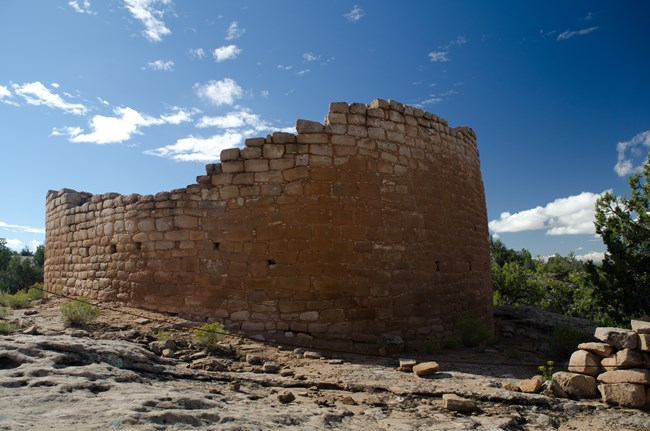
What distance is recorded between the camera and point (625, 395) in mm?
4438

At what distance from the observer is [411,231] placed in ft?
25.0

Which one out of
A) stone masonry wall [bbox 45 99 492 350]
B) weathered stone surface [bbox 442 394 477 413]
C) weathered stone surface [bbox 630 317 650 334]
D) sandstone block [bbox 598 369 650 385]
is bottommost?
weathered stone surface [bbox 442 394 477 413]

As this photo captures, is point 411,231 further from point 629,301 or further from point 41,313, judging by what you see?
point 629,301

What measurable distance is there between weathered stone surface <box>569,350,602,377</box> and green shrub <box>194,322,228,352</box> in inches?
171

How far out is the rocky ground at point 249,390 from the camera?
325 centimetres

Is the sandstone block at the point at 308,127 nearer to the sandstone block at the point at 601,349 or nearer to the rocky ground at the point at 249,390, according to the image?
the rocky ground at the point at 249,390

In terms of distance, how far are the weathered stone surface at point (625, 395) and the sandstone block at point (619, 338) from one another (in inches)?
15.6

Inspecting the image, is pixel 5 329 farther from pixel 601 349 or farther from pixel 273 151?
pixel 601 349

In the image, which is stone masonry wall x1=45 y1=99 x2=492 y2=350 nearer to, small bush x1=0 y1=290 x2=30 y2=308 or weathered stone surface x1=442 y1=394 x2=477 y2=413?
small bush x1=0 y1=290 x2=30 y2=308

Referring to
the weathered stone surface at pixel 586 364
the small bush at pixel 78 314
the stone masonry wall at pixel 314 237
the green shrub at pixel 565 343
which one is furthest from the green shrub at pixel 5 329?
the green shrub at pixel 565 343

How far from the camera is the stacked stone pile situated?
4.45m

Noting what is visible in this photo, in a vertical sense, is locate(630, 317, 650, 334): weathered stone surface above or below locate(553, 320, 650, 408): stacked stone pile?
above

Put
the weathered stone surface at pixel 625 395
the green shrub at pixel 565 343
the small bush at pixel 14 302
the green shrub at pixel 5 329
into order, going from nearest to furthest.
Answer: the weathered stone surface at pixel 625 395, the green shrub at pixel 5 329, the green shrub at pixel 565 343, the small bush at pixel 14 302

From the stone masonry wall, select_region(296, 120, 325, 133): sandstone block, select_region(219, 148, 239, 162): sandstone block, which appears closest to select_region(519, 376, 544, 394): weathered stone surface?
the stone masonry wall
